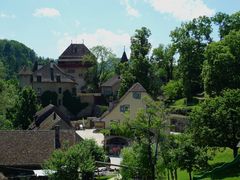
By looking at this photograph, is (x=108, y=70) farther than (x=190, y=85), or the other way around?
(x=108, y=70)

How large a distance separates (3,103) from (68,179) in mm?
32183

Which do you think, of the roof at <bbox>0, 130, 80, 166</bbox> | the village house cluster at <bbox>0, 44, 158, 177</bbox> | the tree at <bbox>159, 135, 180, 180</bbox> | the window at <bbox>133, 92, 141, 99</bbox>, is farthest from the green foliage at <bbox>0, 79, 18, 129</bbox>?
the tree at <bbox>159, 135, 180, 180</bbox>

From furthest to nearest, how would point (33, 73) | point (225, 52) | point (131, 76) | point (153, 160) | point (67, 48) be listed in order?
point (67, 48), point (33, 73), point (131, 76), point (225, 52), point (153, 160)

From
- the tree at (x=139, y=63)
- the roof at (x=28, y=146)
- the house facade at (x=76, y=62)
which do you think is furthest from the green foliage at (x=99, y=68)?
the roof at (x=28, y=146)

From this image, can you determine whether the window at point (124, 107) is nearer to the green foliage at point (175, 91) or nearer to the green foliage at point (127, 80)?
the green foliage at point (127, 80)

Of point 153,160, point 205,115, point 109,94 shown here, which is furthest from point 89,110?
point 153,160

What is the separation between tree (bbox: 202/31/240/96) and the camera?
5850 cm

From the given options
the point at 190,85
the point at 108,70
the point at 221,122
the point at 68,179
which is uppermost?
the point at 108,70

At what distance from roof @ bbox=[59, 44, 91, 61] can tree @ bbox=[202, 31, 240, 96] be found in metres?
47.6

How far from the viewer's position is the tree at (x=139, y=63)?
3216 inches

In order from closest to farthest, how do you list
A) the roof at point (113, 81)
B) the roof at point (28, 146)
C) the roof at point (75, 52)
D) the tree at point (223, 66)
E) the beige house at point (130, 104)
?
1. the roof at point (28, 146)
2. the tree at point (223, 66)
3. the beige house at point (130, 104)
4. the roof at point (113, 81)
5. the roof at point (75, 52)

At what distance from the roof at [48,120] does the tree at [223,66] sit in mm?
17789

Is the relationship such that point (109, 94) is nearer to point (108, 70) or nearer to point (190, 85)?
point (108, 70)

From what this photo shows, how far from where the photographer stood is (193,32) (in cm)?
7625
